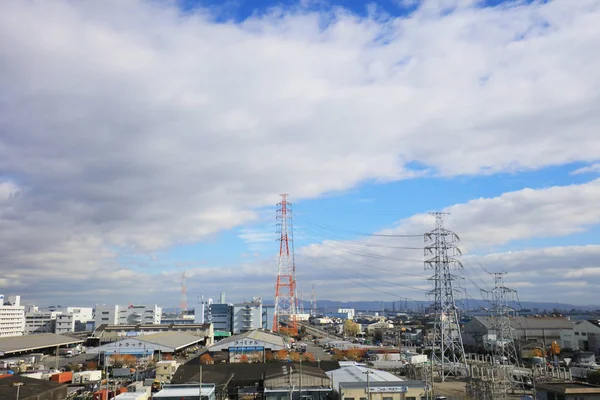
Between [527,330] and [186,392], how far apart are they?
31470mm

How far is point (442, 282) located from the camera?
2084 cm

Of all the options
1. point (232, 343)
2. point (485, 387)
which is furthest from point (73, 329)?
point (485, 387)

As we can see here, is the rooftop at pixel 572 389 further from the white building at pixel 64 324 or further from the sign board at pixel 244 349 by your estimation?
the white building at pixel 64 324

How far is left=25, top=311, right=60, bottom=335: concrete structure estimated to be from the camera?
184 feet

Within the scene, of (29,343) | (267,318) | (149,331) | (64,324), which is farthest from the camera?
(64,324)

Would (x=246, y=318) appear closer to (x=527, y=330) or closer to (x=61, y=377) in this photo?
(x=527, y=330)

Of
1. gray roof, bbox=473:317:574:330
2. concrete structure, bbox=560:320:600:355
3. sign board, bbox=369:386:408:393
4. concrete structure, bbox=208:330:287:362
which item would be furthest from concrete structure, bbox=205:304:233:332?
sign board, bbox=369:386:408:393

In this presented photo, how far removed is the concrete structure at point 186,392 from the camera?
12.9 m

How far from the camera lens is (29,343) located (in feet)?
105

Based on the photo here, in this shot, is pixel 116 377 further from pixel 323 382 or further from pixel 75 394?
pixel 323 382

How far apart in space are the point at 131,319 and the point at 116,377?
39.3 meters

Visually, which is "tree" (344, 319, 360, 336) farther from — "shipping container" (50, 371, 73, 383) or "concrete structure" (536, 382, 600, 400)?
"concrete structure" (536, 382, 600, 400)

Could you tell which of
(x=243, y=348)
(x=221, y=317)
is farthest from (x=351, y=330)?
(x=243, y=348)

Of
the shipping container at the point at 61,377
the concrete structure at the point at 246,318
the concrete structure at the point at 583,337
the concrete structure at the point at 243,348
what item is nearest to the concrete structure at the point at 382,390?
the shipping container at the point at 61,377
